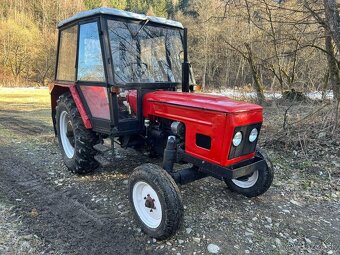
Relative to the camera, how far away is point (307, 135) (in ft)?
18.4

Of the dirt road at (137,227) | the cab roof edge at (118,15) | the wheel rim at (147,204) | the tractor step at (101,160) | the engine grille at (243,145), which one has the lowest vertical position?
the dirt road at (137,227)

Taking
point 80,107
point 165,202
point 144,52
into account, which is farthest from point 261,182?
point 80,107

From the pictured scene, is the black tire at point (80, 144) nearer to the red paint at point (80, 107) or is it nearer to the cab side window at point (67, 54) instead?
the red paint at point (80, 107)

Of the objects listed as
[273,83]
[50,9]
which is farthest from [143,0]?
[273,83]

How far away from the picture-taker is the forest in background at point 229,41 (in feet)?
24.9

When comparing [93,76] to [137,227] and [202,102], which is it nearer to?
[202,102]

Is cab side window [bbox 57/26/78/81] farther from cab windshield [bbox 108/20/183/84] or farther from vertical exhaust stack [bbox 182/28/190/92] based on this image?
vertical exhaust stack [bbox 182/28/190/92]

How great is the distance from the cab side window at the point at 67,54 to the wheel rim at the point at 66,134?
61 centimetres

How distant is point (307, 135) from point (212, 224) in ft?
10.8

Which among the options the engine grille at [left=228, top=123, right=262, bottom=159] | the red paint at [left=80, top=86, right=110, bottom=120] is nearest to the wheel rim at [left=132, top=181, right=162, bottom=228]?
the engine grille at [left=228, top=123, right=262, bottom=159]

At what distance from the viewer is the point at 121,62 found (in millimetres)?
3668

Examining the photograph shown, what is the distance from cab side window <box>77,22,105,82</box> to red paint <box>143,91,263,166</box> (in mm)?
922

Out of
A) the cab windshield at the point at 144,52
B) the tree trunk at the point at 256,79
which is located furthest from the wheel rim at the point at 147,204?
the tree trunk at the point at 256,79

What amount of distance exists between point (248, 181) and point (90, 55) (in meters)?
2.53
